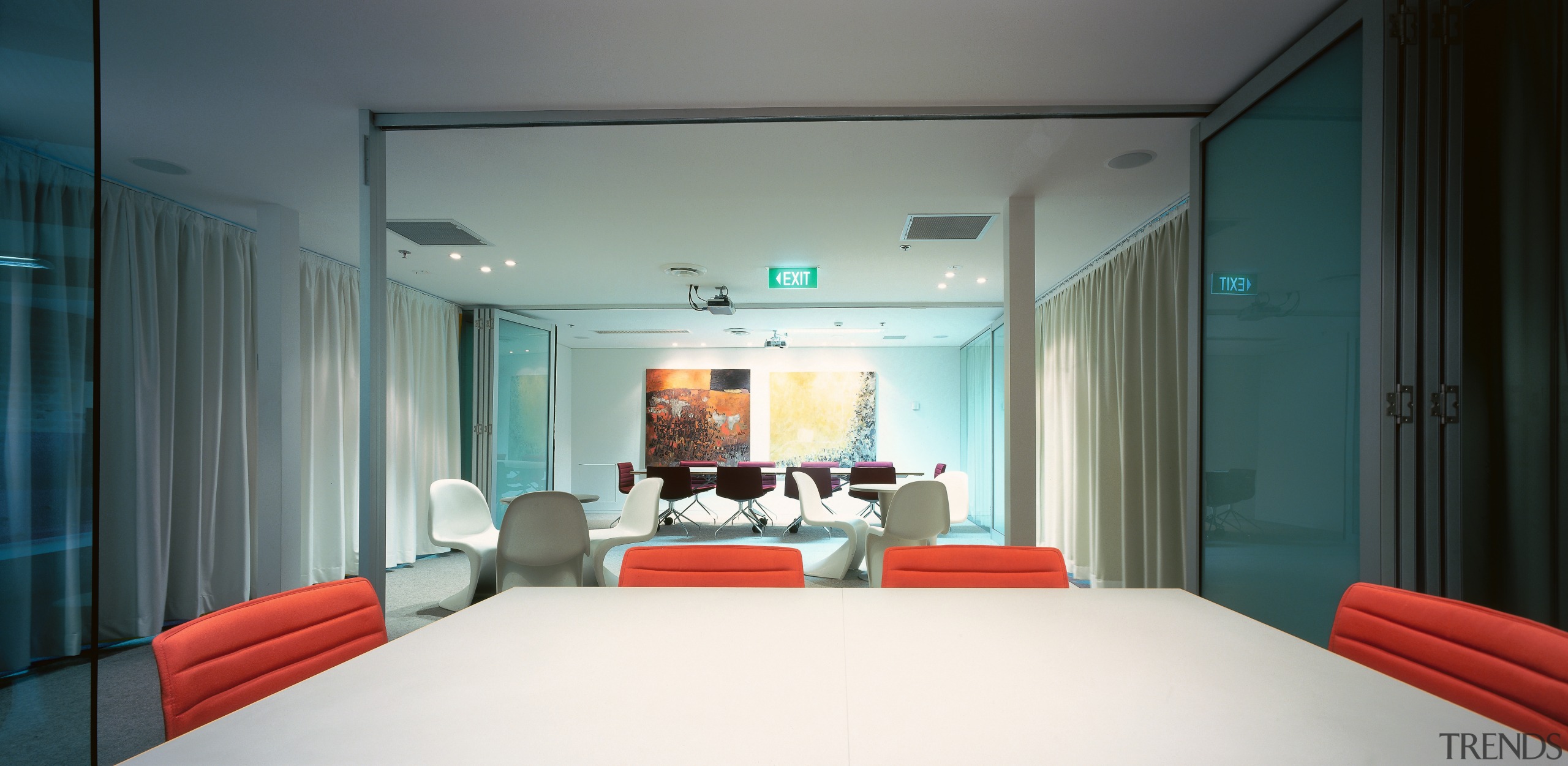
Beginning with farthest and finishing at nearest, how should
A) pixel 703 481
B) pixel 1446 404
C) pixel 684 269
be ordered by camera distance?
1. pixel 703 481
2. pixel 684 269
3. pixel 1446 404

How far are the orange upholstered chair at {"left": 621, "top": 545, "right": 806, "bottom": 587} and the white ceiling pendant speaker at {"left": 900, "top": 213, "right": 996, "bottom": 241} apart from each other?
9.25 feet

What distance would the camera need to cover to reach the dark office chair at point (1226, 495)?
264 cm

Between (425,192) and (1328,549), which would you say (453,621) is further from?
(425,192)

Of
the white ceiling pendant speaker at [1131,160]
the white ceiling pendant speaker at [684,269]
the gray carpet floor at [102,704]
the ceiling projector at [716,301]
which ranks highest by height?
the white ceiling pendant speaker at [1131,160]

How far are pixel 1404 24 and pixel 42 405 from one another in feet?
13.5

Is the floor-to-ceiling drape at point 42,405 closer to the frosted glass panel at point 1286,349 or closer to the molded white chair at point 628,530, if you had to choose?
the molded white chair at point 628,530

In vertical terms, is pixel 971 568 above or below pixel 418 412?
below

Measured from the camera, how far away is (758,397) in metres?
10.7

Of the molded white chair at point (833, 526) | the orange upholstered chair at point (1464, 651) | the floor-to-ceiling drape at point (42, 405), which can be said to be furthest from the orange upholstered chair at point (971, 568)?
the molded white chair at point (833, 526)

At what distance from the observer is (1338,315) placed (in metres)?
2.15

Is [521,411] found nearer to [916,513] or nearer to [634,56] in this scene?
[916,513]

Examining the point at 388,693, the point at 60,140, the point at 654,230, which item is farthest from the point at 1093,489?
the point at 60,140

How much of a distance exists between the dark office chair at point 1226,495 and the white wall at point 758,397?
7442 millimetres

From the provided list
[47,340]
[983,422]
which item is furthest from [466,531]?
[983,422]
